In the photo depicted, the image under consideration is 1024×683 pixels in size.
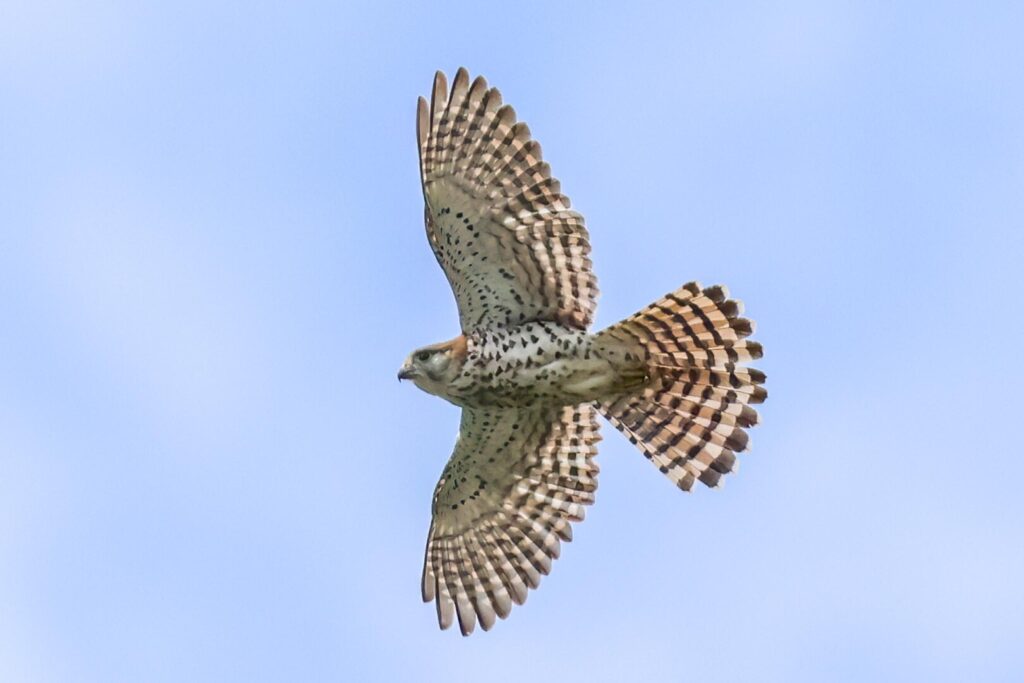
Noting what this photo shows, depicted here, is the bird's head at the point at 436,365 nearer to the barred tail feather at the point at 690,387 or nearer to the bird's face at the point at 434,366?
the bird's face at the point at 434,366

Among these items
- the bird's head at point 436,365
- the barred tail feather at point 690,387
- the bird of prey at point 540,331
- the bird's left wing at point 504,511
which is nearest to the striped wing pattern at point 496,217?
the bird of prey at point 540,331

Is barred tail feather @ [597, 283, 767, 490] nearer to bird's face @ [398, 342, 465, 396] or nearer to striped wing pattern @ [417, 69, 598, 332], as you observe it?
striped wing pattern @ [417, 69, 598, 332]

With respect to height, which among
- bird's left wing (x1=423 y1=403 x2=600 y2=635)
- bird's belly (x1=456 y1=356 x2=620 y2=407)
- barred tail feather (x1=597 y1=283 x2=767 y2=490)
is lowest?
bird's left wing (x1=423 y1=403 x2=600 y2=635)

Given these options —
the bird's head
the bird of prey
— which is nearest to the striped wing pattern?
the bird of prey

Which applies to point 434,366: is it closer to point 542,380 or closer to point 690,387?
point 542,380

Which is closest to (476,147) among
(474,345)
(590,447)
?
(474,345)

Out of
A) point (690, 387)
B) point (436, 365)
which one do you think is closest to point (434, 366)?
point (436, 365)
